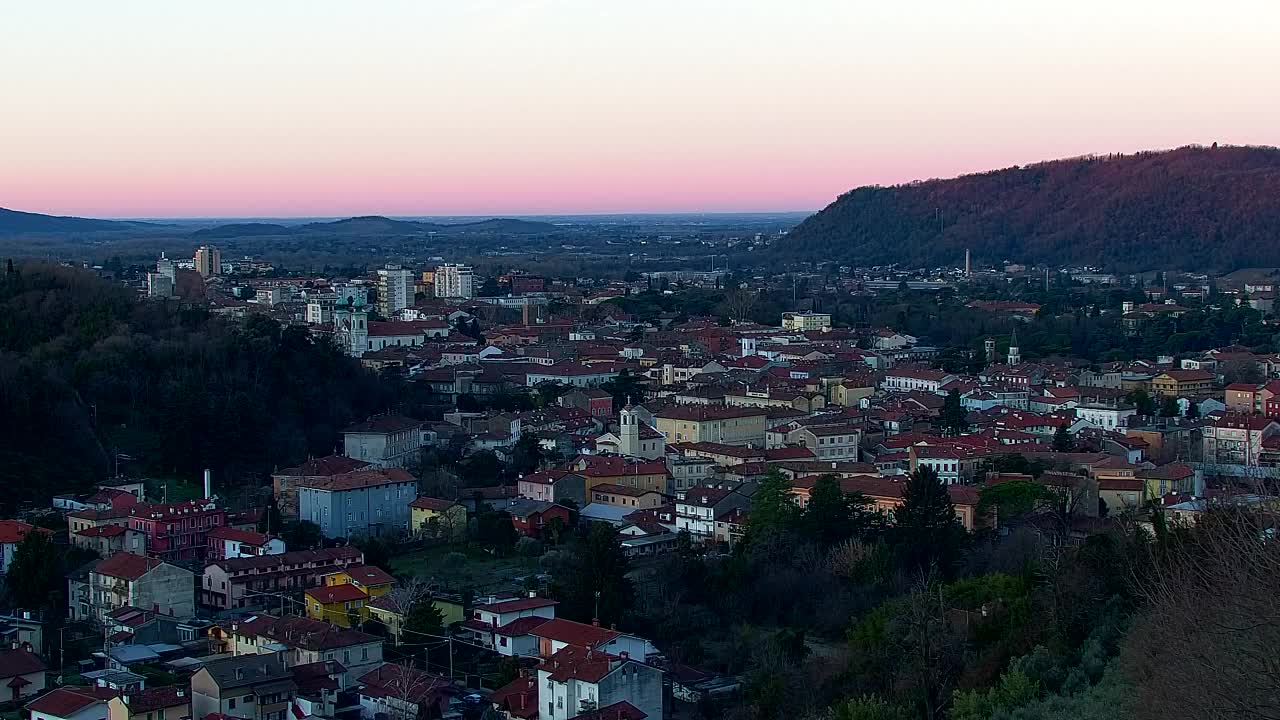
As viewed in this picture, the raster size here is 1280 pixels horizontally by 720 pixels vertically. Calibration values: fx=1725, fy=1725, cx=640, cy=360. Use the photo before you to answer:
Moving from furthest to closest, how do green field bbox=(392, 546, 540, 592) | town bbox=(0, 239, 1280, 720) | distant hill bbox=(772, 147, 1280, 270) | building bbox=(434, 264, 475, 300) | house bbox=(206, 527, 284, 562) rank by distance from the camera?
distant hill bbox=(772, 147, 1280, 270), building bbox=(434, 264, 475, 300), house bbox=(206, 527, 284, 562), green field bbox=(392, 546, 540, 592), town bbox=(0, 239, 1280, 720)

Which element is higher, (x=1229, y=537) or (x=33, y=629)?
(x=1229, y=537)

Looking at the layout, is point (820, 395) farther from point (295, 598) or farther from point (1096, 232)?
point (1096, 232)

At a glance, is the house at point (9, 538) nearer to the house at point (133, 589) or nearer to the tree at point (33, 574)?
the tree at point (33, 574)

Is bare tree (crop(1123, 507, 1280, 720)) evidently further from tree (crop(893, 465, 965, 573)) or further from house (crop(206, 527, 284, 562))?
house (crop(206, 527, 284, 562))

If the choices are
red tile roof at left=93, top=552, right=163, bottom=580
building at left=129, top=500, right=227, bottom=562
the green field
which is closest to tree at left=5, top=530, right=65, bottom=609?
red tile roof at left=93, top=552, right=163, bottom=580

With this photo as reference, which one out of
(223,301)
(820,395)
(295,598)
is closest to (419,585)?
(295,598)

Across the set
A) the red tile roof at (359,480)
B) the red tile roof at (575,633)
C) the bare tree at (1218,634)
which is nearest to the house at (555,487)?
the red tile roof at (359,480)
